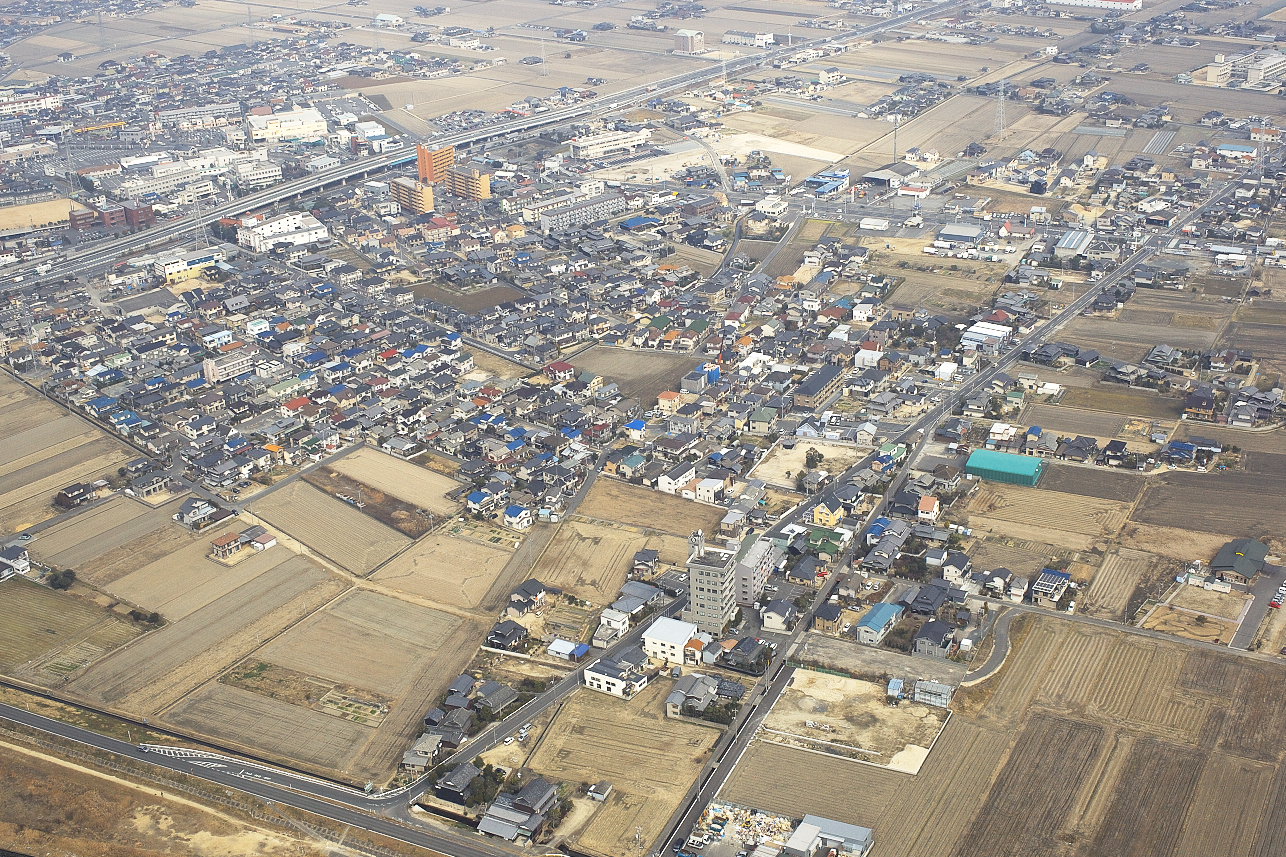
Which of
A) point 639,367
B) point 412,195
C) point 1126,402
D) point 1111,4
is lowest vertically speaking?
point 639,367

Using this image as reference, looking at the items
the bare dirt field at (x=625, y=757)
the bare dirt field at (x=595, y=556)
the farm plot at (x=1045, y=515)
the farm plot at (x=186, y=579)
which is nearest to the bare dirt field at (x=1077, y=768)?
the bare dirt field at (x=625, y=757)

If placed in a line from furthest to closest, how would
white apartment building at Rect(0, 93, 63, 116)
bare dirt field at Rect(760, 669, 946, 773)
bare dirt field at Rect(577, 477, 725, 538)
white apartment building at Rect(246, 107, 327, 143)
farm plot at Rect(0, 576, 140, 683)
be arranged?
white apartment building at Rect(0, 93, 63, 116), white apartment building at Rect(246, 107, 327, 143), bare dirt field at Rect(577, 477, 725, 538), farm plot at Rect(0, 576, 140, 683), bare dirt field at Rect(760, 669, 946, 773)

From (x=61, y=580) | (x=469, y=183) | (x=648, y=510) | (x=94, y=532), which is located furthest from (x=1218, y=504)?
(x=469, y=183)

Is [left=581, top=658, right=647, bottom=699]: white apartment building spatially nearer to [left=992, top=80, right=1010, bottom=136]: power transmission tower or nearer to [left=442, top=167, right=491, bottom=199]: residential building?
[left=442, top=167, right=491, bottom=199]: residential building

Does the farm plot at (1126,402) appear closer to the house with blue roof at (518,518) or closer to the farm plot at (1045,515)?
the farm plot at (1045,515)

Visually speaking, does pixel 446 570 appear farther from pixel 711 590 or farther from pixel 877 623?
pixel 877 623

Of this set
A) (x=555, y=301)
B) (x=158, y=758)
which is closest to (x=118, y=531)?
(x=158, y=758)

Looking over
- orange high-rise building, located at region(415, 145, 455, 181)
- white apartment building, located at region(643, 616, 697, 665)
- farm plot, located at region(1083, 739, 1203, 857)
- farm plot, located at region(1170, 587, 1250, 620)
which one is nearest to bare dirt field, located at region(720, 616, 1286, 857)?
farm plot, located at region(1083, 739, 1203, 857)
